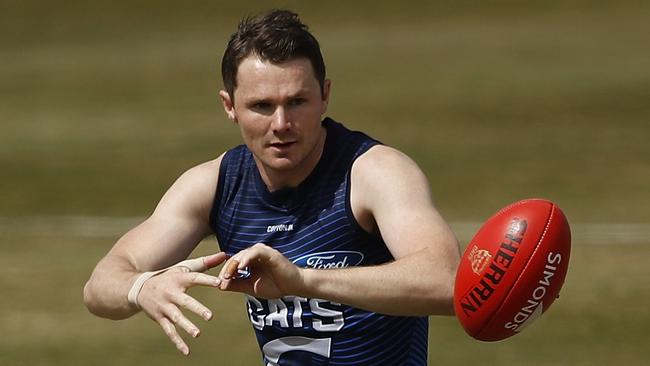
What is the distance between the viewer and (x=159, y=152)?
965 inches

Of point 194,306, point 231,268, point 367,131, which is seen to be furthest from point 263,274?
point 367,131

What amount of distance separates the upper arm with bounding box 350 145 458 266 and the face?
1.14ft

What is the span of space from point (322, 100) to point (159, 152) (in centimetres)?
1723

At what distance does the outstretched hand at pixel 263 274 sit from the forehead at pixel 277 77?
1.10 meters

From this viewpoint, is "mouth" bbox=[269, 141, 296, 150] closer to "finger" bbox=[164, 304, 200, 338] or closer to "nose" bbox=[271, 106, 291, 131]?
"nose" bbox=[271, 106, 291, 131]

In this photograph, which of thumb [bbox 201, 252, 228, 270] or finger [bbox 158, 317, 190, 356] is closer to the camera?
finger [bbox 158, 317, 190, 356]

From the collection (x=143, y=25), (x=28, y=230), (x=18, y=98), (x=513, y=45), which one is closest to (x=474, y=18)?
(x=513, y=45)

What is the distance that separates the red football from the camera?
21.8ft

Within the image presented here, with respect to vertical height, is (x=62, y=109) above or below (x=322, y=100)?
below

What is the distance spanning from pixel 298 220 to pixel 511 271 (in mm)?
1548

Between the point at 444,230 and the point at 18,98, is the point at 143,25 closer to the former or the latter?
the point at 18,98

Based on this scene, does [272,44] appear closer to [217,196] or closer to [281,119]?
[281,119]

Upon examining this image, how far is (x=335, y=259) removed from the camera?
→ 25.0 ft

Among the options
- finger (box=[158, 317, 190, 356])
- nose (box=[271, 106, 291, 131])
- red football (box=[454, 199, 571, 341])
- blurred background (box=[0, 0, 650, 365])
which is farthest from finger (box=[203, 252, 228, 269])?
blurred background (box=[0, 0, 650, 365])
